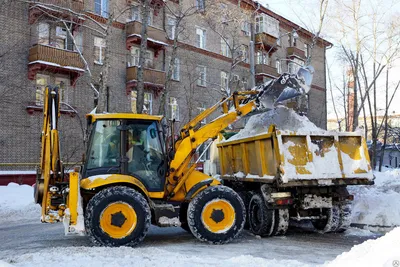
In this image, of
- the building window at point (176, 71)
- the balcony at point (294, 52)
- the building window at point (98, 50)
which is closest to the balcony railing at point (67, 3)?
the building window at point (98, 50)

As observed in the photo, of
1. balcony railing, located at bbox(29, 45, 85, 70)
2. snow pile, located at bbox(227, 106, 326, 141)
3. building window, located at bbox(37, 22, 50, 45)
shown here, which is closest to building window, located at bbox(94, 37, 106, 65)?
balcony railing, located at bbox(29, 45, 85, 70)

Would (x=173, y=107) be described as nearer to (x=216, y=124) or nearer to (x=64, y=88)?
(x=64, y=88)

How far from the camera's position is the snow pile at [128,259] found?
622 cm

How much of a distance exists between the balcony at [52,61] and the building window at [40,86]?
0.49 m

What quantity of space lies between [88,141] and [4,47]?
16.3 m

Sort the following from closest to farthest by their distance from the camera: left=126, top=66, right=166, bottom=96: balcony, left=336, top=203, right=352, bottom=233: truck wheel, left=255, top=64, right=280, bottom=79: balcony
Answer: left=336, top=203, right=352, bottom=233: truck wheel, left=126, top=66, right=166, bottom=96: balcony, left=255, top=64, right=280, bottom=79: balcony

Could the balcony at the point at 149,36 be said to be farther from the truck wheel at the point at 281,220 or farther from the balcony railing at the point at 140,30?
the truck wheel at the point at 281,220

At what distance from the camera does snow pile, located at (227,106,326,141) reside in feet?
35.6

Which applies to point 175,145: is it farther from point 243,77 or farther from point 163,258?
point 243,77

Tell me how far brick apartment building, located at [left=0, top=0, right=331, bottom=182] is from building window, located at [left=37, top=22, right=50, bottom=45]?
0.16ft

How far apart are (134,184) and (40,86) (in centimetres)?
1727

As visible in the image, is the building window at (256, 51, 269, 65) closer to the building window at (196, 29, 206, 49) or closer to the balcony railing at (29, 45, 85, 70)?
the building window at (196, 29, 206, 49)

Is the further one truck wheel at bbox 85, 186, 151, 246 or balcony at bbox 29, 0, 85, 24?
balcony at bbox 29, 0, 85, 24

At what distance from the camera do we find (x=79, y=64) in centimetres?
2362
